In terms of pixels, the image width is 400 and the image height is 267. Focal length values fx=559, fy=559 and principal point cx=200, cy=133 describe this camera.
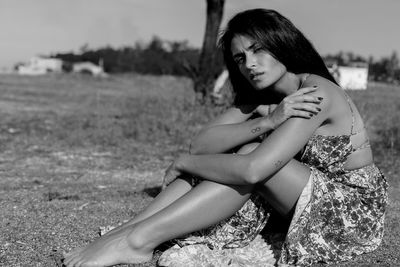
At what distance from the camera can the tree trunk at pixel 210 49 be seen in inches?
404

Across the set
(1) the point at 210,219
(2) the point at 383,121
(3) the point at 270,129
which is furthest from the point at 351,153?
(2) the point at 383,121

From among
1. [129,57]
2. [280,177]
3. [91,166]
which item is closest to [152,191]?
[91,166]

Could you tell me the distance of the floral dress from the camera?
269cm

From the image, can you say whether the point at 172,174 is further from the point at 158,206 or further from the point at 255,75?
the point at 255,75

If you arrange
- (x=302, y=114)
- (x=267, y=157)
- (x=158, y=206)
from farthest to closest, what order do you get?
(x=158, y=206) < (x=302, y=114) < (x=267, y=157)

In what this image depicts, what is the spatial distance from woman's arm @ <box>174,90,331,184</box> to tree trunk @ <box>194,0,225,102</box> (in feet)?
24.1

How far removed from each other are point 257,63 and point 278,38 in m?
0.16

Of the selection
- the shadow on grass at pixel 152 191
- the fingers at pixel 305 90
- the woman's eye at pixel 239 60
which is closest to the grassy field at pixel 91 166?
the shadow on grass at pixel 152 191

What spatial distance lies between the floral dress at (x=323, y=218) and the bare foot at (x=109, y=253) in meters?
0.14

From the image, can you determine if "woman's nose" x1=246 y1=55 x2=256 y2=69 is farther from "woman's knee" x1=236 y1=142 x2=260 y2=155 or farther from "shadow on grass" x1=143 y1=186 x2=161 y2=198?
"shadow on grass" x1=143 y1=186 x2=161 y2=198

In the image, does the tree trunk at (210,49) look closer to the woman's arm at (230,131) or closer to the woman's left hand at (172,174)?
the woman's arm at (230,131)

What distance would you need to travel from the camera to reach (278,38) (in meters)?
2.83

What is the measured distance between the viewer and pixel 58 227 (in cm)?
343

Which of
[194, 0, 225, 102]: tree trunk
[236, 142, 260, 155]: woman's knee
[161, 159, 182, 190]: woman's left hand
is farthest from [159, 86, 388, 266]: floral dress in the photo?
[194, 0, 225, 102]: tree trunk
